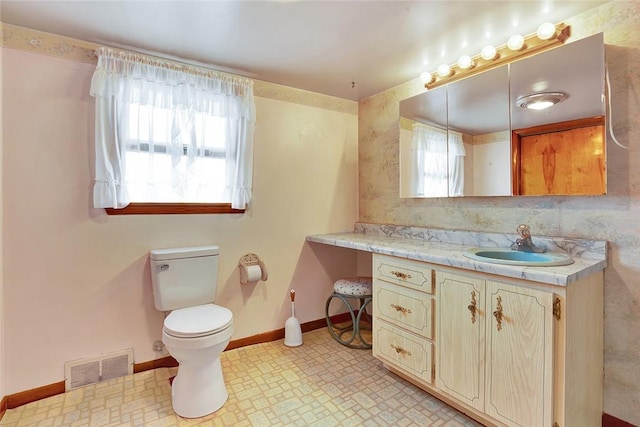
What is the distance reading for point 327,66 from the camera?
2236 mm

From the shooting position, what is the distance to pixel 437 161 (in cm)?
231

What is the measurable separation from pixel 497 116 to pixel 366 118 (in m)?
1.24

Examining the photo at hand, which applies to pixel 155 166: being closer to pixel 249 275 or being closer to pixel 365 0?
pixel 249 275

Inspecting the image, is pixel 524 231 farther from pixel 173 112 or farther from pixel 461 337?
pixel 173 112

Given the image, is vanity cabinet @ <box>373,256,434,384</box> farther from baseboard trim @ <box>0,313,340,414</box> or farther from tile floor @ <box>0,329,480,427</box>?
baseboard trim @ <box>0,313,340,414</box>

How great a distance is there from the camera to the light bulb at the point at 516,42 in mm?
1745

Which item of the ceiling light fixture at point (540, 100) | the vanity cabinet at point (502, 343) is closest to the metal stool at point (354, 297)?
the vanity cabinet at point (502, 343)

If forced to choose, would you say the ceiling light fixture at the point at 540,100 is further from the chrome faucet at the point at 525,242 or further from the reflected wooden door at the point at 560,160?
the chrome faucet at the point at 525,242

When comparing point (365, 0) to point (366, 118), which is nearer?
point (365, 0)

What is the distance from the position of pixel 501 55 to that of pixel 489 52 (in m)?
0.08

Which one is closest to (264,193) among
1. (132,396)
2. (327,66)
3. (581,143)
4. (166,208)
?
(166,208)

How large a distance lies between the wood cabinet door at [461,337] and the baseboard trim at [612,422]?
628 mm

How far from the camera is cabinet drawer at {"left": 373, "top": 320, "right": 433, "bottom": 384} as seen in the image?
1.77 meters

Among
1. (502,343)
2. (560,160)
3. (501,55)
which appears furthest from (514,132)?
(502,343)
